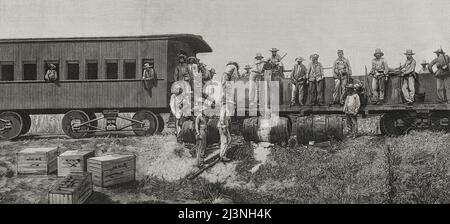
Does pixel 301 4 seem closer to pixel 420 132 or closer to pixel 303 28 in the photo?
pixel 303 28

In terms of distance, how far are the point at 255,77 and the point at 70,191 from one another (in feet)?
20.6

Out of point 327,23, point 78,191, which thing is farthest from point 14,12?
point 327,23

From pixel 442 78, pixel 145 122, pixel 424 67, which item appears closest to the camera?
pixel 442 78

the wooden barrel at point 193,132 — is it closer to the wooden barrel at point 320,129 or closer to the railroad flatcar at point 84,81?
the railroad flatcar at point 84,81

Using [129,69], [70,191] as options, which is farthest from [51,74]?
[70,191]

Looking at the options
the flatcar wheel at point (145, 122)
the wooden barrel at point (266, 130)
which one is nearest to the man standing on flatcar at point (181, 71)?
the flatcar wheel at point (145, 122)

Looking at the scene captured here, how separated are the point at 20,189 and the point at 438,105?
10747 millimetres

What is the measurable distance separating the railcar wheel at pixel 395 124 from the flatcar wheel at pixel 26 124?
10531 mm

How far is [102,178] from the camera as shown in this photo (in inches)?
380

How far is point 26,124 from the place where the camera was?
13.7m

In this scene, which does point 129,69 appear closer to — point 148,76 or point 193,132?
point 148,76

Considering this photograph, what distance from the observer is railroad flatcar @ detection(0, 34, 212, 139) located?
13102mm
